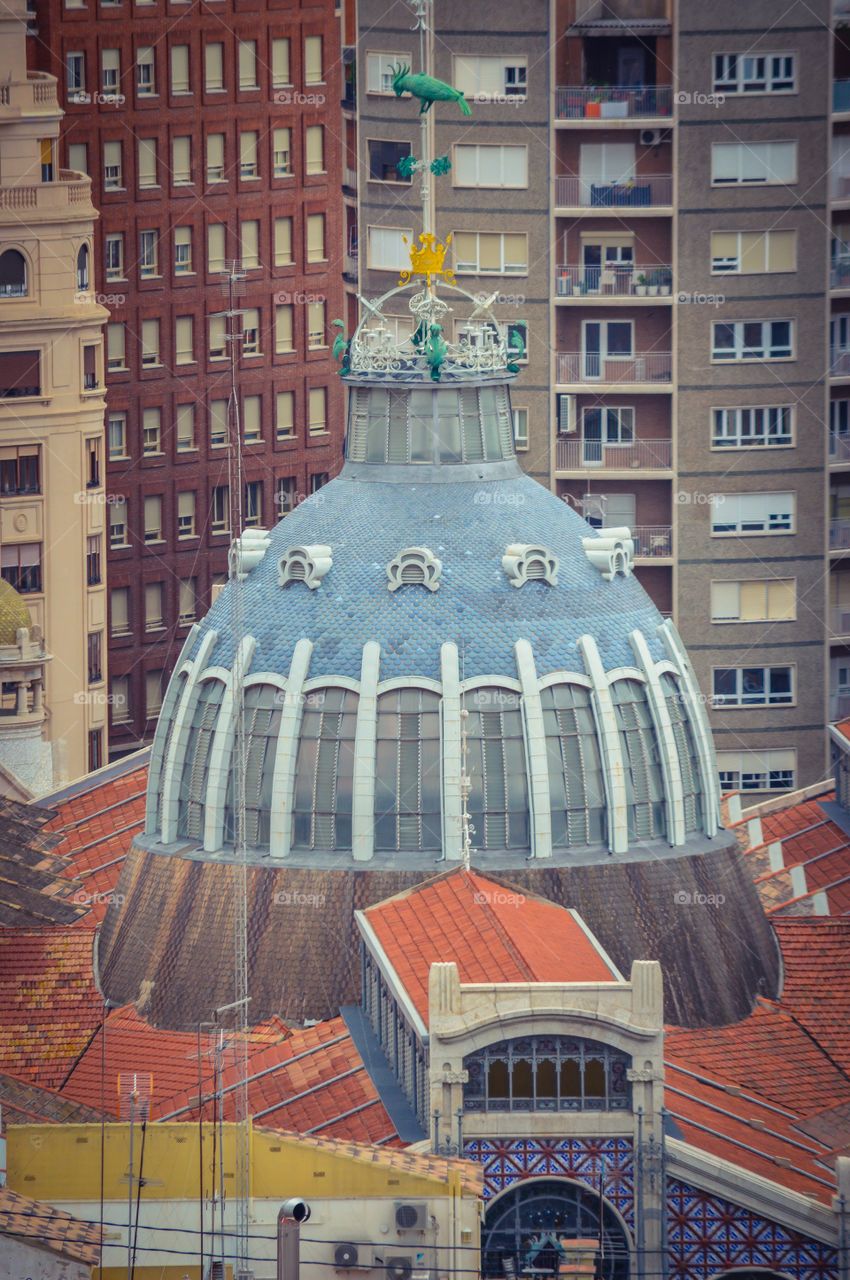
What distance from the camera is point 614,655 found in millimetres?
148500

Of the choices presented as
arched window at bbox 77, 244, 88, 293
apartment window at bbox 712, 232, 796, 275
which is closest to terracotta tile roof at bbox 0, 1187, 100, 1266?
apartment window at bbox 712, 232, 796, 275

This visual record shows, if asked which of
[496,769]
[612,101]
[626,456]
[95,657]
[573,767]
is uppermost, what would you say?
[612,101]

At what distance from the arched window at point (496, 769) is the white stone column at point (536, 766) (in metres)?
0.32

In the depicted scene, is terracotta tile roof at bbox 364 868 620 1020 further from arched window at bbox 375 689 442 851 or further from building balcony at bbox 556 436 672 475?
building balcony at bbox 556 436 672 475

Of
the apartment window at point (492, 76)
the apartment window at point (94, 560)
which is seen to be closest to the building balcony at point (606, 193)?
the apartment window at point (492, 76)

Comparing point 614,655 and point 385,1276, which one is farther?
point 614,655

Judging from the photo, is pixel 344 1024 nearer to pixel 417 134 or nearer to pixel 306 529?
pixel 306 529

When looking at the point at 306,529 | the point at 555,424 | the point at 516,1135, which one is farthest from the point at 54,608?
the point at 516,1135

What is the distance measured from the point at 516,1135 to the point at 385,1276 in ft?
25.2

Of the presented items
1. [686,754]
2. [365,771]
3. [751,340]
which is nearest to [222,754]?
[365,771]

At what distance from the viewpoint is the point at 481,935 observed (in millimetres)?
138750

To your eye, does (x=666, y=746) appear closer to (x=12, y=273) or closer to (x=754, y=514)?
(x=754, y=514)

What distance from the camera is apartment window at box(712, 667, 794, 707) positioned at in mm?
185750

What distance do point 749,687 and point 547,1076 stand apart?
182ft
